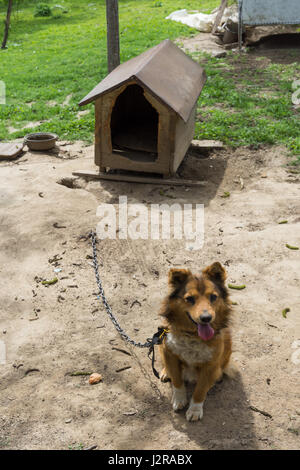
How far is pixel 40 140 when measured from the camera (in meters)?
9.72

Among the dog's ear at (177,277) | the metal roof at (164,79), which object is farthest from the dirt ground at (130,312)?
the metal roof at (164,79)

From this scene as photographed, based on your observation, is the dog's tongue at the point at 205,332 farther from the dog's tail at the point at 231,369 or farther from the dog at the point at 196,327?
the dog's tail at the point at 231,369

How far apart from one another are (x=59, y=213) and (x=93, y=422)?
3772mm

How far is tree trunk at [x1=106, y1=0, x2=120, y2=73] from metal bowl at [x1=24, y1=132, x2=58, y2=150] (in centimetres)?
259

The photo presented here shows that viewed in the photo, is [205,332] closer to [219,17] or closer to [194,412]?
[194,412]

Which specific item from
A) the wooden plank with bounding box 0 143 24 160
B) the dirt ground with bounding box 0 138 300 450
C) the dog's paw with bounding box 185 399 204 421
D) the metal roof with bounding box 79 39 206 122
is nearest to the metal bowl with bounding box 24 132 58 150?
the wooden plank with bounding box 0 143 24 160

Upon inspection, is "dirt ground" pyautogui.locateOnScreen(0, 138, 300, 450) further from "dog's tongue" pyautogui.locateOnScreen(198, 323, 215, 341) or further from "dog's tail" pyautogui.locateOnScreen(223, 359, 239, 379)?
"dog's tongue" pyautogui.locateOnScreen(198, 323, 215, 341)

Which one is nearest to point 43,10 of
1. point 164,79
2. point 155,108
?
point 164,79

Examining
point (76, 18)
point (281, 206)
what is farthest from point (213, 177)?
point (76, 18)

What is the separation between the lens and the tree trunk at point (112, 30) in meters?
10.5

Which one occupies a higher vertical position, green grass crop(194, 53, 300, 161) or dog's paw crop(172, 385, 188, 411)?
green grass crop(194, 53, 300, 161)

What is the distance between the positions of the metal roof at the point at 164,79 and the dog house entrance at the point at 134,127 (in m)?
1.21

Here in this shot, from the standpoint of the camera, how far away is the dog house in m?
7.49

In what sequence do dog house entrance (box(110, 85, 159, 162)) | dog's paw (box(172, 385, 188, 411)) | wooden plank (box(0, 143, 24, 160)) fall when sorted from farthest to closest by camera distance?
wooden plank (box(0, 143, 24, 160)) → dog house entrance (box(110, 85, 159, 162)) → dog's paw (box(172, 385, 188, 411))
